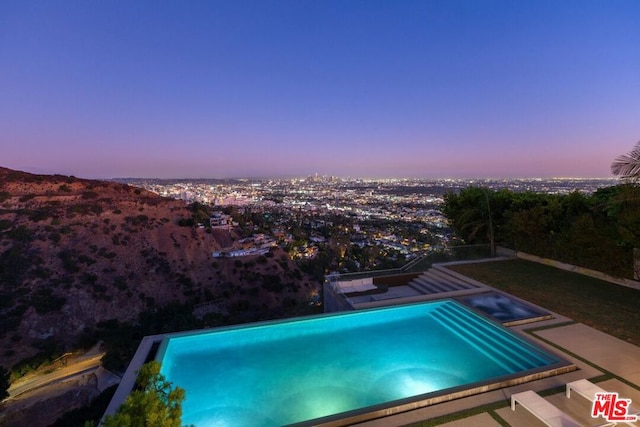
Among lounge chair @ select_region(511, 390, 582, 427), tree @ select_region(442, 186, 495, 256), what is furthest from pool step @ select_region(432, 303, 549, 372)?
tree @ select_region(442, 186, 495, 256)

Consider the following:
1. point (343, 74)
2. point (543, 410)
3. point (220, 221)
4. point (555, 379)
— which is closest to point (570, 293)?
point (555, 379)

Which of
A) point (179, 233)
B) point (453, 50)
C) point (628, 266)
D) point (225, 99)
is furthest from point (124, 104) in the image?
point (628, 266)

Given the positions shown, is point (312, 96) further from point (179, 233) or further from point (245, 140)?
point (179, 233)

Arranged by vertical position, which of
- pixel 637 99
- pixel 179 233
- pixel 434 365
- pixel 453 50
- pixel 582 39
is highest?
pixel 453 50

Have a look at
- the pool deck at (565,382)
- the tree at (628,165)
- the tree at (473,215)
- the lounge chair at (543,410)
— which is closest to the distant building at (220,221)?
the tree at (473,215)

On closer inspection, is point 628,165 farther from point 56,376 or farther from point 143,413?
point 56,376

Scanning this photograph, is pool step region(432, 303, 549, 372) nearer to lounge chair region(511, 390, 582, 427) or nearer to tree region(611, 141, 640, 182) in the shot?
lounge chair region(511, 390, 582, 427)
